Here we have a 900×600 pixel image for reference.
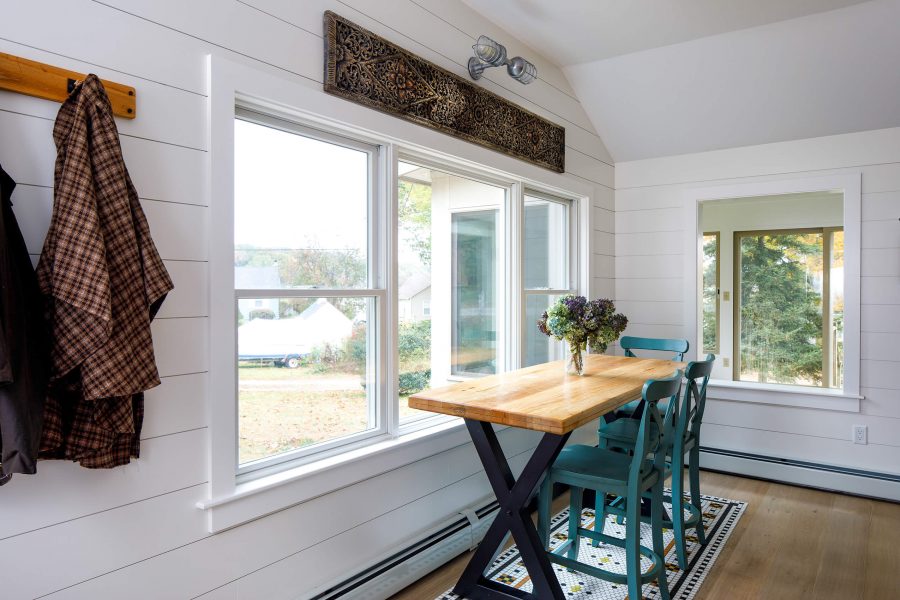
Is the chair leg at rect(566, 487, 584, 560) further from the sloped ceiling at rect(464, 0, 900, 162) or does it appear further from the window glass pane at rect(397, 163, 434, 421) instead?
the sloped ceiling at rect(464, 0, 900, 162)

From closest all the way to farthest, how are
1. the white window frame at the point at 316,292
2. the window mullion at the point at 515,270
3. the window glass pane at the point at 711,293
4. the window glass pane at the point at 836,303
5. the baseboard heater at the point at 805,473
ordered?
1. the white window frame at the point at 316,292
2. the window mullion at the point at 515,270
3. the baseboard heater at the point at 805,473
4. the window glass pane at the point at 836,303
5. the window glass pane at the point at 711,293

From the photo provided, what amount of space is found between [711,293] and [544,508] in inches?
169

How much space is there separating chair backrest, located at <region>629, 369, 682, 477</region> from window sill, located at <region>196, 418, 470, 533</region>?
89 cm

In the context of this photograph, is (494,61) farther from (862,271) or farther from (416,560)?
(862,271)

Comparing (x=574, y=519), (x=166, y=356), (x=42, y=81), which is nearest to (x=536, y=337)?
(x=574, y=519)

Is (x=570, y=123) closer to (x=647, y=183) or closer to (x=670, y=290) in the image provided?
(x=647, y=183)

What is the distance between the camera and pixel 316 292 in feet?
6.93

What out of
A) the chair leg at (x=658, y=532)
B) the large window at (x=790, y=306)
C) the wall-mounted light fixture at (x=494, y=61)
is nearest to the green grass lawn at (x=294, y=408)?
the chair leg at (x=658, y=532)

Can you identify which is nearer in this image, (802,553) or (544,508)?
(544,508)

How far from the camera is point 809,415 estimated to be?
3662mm

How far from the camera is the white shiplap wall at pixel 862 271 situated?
11.2ft

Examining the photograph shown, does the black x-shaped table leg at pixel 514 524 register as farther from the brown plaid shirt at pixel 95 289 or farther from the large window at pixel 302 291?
the brown plaid shirt at pixel 95 289

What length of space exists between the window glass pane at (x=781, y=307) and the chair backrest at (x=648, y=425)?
160 inches

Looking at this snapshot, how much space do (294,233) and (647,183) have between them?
296 cm
